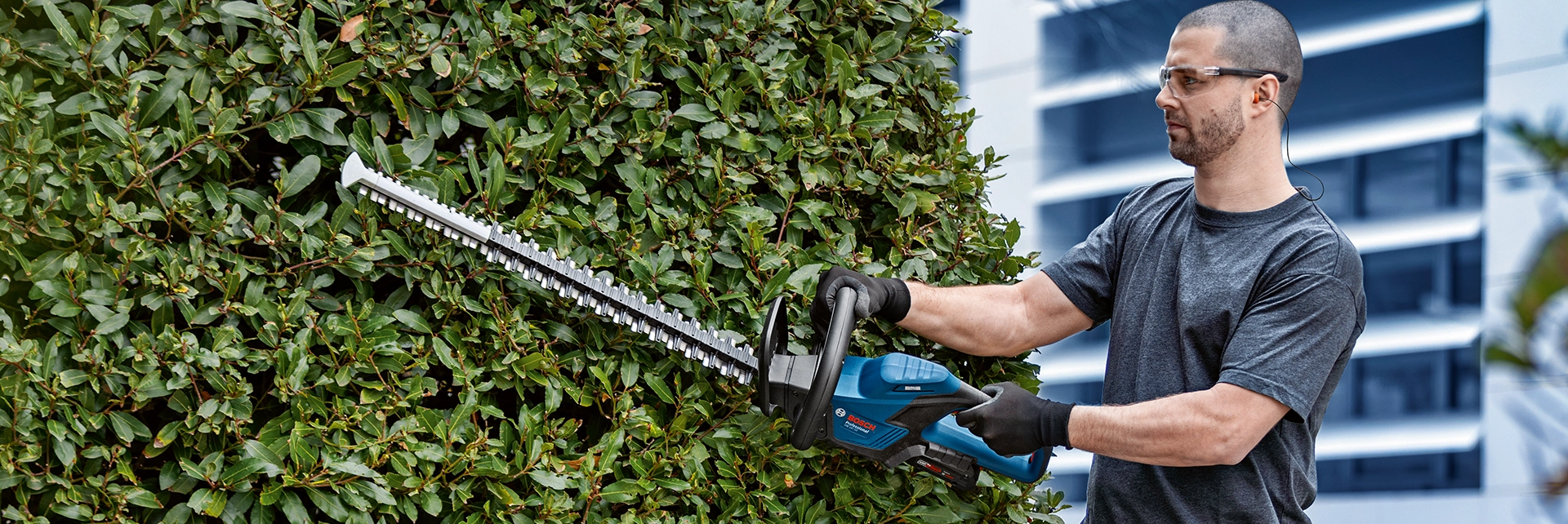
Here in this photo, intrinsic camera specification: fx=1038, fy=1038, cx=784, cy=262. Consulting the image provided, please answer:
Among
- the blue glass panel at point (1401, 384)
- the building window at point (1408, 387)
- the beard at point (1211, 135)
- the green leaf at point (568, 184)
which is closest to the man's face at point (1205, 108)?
the beard at point (1211, 135)

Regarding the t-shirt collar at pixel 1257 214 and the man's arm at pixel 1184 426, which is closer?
the man's arm at pixel 1184 426

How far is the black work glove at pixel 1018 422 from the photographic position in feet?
6.13

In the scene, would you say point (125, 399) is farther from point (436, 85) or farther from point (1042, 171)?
point (1042, 171)

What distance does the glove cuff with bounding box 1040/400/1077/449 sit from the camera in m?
1.88

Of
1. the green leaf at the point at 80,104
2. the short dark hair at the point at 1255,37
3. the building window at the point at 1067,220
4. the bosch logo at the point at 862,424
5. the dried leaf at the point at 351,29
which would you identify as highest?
the short dark hair at the point at 1255,37

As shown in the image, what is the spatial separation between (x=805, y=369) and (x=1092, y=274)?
850mm

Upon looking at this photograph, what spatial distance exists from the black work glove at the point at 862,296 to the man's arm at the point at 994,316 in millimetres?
40

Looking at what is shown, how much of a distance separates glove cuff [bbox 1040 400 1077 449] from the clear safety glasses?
75 centimetres

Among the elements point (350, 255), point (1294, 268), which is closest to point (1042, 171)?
point (1294, 268)

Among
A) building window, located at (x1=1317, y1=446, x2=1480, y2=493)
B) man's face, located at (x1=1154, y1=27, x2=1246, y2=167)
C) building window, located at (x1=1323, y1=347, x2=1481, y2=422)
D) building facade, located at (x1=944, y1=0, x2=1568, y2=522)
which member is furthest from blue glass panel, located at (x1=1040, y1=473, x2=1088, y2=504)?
man's face, located at (x1=1154, y1=27, x2=1246, y2=167)

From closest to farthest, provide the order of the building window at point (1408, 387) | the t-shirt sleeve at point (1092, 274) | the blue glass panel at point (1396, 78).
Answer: the t-shirt sleeve at point (1092, 274) < the building window at point (1408, 387) < the blue glass panel at point (1396, 78)

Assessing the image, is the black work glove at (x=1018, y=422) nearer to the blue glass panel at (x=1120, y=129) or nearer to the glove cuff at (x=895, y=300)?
the glove cuff at (x=895, y=300)

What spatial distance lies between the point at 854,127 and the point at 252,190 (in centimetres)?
108

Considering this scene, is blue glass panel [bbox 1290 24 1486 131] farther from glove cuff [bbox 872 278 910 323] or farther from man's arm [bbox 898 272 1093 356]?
glove cuff [bbox 872 278 910 323]
